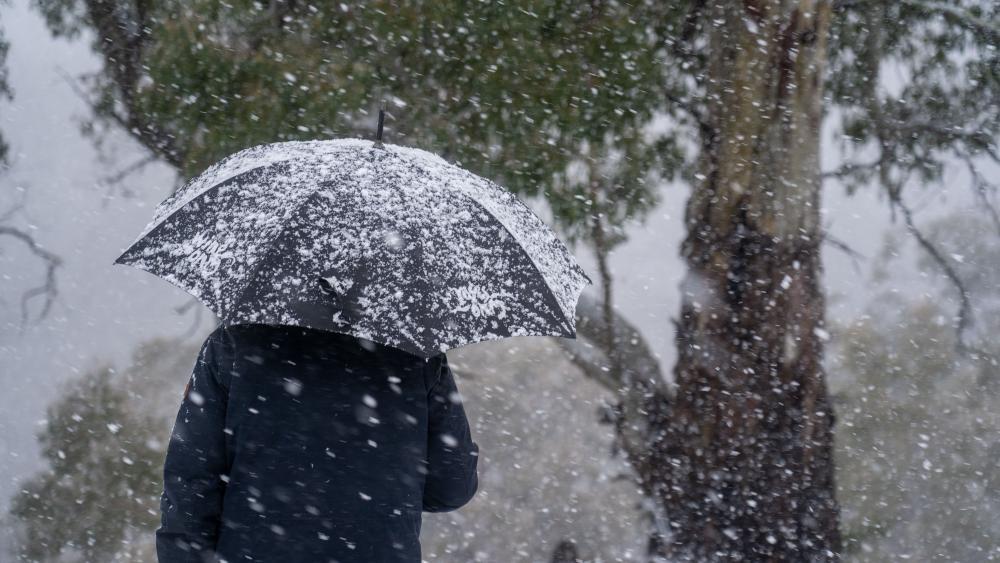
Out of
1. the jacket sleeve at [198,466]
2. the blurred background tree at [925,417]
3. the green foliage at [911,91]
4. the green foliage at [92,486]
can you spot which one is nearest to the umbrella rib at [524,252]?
the jacket sleeve at [198,466]

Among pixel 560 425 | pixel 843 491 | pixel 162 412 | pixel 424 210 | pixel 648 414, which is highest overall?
pixel 843 491

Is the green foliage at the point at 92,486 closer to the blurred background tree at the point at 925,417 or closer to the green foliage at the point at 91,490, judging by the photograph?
the green foliage at the point at 91,490

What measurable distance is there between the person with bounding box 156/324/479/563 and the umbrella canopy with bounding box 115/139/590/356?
96mm

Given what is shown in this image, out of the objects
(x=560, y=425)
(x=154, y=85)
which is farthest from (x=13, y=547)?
(x=560, y=425)

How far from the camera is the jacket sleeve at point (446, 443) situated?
1609 mm

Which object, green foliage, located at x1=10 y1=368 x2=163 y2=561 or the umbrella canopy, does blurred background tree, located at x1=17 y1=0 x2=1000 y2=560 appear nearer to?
the umbrella canopy

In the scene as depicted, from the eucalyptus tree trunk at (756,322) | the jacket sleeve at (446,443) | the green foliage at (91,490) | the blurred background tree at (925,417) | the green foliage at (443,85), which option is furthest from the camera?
the blurred background tree at (925,417)

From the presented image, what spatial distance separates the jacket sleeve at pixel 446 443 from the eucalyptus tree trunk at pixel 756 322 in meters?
2.70

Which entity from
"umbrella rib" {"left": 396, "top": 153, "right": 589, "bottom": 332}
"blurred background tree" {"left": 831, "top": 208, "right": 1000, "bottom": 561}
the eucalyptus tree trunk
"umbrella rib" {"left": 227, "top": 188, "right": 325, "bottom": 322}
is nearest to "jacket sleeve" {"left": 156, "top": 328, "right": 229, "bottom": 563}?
"umbrella rib" {"left": 227, "top": 188, "right": 325, "bottom": 322}

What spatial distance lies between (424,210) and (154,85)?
366cm

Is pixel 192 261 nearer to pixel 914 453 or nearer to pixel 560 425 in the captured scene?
pixel 560 425

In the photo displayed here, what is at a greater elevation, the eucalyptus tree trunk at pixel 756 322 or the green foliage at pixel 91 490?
the eucalyptus tree trunk at pixel 756 322

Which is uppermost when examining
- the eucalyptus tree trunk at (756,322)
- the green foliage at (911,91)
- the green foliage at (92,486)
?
the green foliage at (911,91)

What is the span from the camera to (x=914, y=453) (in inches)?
388
